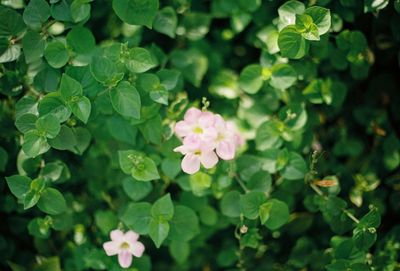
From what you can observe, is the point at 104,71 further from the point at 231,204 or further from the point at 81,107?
the point at 231,204

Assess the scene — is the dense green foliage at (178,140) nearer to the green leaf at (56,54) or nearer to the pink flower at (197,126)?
the green leaf at (56,54)

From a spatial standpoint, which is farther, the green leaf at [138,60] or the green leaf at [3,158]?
the green leaf at [3,158]

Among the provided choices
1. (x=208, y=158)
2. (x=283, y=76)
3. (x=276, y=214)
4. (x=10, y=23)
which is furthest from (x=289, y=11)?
(x=10, y=23)

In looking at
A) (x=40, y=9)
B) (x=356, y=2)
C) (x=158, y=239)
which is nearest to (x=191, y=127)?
(x=158, y=239)

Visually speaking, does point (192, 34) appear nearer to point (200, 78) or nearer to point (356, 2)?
point (200, 78)

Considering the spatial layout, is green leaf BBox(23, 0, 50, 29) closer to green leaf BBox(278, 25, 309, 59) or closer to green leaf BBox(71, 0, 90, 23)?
green leaf BBox(71, 0, 90, 23)

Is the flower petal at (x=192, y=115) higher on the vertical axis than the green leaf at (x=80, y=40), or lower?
lower

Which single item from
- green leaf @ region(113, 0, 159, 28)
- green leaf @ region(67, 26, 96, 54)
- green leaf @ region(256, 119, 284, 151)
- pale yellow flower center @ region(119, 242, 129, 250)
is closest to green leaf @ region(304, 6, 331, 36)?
green leaf @ region(256, 119, 284, 151)

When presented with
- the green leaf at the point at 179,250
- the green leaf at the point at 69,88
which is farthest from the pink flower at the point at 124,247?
the green leaf at the point at 69,88
